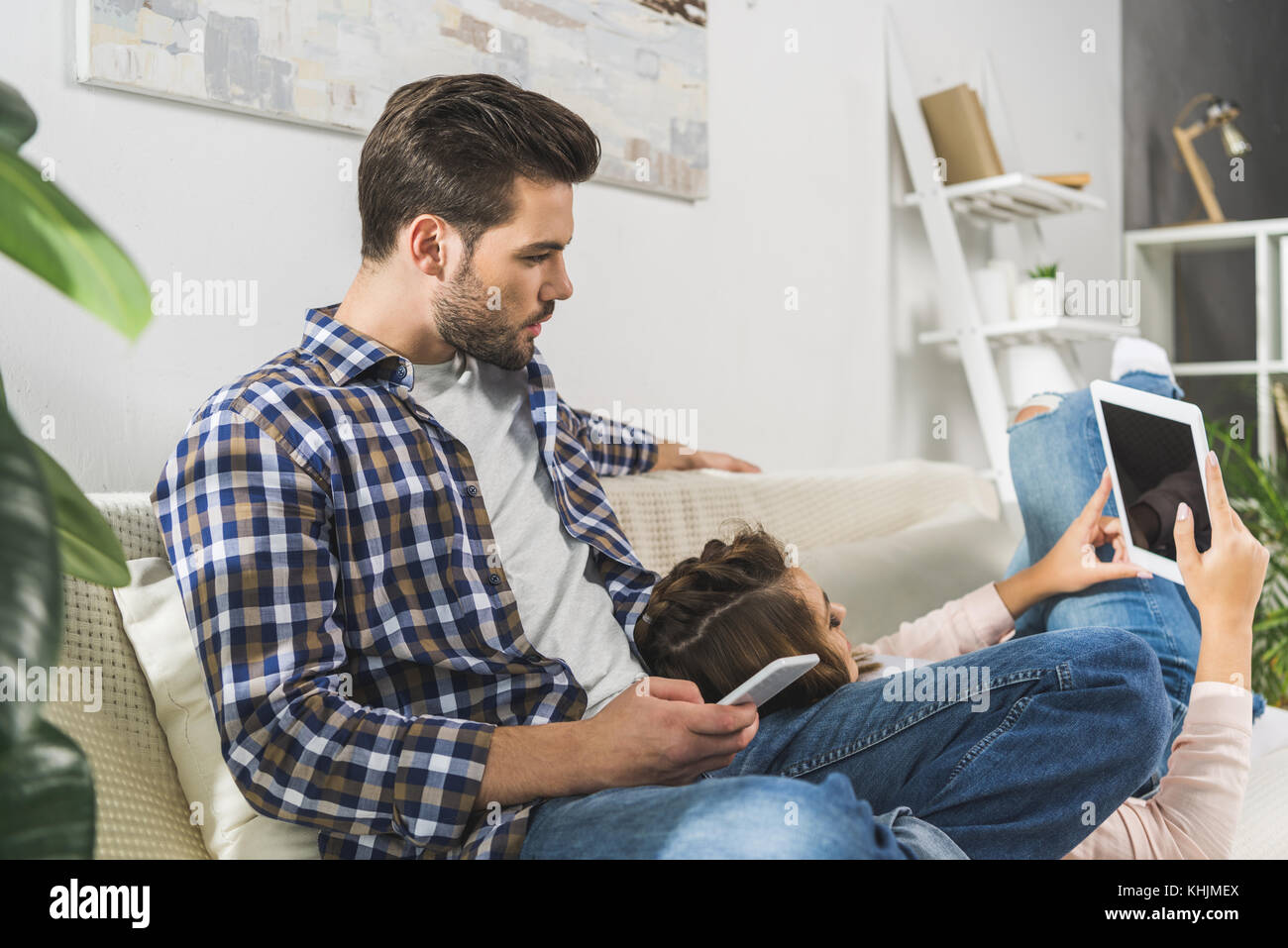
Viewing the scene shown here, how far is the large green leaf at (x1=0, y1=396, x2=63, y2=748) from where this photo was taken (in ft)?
1.17

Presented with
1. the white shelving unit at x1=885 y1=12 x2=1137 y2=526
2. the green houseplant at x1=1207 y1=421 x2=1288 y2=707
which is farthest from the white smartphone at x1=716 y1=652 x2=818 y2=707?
the green houseplant at x1=1207 y1=421 x2=1288 y2=707

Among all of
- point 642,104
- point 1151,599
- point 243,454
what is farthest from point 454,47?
point 1151,599

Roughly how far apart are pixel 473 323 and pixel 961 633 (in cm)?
71

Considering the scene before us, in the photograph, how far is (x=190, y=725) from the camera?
2.86 feet

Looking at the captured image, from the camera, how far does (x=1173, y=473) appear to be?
44.9 inches

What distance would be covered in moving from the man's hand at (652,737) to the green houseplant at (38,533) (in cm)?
43

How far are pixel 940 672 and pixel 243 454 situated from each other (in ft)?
2.10

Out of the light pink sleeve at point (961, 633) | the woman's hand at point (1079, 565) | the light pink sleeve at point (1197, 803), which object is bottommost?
the light pink sleeve at point (1197, 803)

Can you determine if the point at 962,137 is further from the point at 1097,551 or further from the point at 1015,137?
the point at 1097,551

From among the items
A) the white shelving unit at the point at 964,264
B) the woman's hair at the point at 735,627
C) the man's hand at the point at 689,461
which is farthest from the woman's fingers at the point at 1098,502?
the white shelving unit at the point at 964,264

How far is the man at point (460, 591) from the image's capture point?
0.78m

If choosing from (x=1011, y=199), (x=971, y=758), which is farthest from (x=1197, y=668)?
(x=1011, y=199)

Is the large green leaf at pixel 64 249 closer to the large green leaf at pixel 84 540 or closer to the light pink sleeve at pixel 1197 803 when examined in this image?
the large green leaf at pixel 84 540
